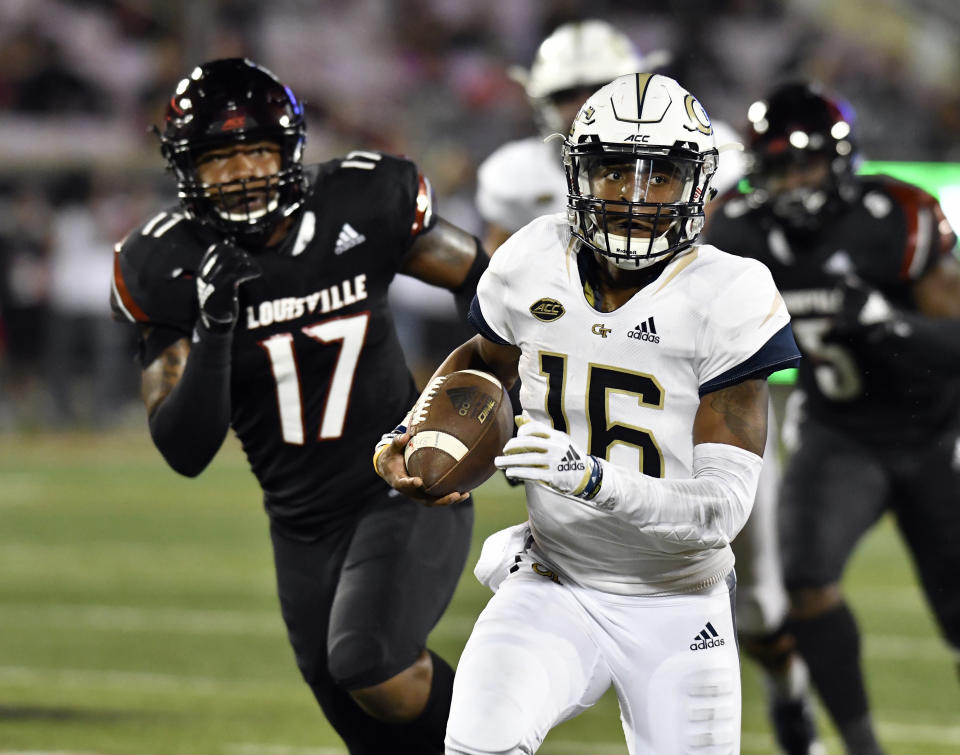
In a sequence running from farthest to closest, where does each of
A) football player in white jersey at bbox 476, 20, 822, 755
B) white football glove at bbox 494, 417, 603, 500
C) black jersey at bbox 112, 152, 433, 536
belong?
football player in white jersey at bbox 476, 20, 822, 755, black jersey at bbox 112, 152, 433, 536, white football glove at bbox 494, 417, 603, 500

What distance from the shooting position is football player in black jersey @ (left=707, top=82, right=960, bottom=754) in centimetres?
411

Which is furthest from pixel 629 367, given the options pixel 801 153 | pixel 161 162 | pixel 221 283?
pixel 161 162

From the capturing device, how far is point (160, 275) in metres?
3.45

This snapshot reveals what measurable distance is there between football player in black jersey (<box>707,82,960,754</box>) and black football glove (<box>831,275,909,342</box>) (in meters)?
0.02

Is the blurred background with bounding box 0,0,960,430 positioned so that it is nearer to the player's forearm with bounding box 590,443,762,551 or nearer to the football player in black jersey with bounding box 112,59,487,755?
the football player in black jersey with bounding box 112,59,487,755

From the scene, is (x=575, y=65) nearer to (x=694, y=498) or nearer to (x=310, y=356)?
(x=310, y=356)

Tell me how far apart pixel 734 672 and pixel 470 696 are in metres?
0.51

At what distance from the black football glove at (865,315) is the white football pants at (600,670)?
1341mm

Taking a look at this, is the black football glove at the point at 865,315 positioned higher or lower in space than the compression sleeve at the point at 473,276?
lower

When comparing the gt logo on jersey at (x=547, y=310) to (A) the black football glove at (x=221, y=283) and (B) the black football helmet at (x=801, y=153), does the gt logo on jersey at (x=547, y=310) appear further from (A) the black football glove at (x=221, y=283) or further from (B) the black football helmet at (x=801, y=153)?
(B) the black football helmet at (x=801, y=153)

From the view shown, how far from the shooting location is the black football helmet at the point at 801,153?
412 cm

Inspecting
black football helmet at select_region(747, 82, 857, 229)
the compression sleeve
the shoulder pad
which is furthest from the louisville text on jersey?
black football helmet at select_region(747, 82, 857, 229)

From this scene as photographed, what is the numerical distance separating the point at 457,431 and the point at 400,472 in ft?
0.44

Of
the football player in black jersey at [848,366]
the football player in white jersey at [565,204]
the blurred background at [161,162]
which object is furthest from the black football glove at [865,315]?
the blurred background at [161,162]
